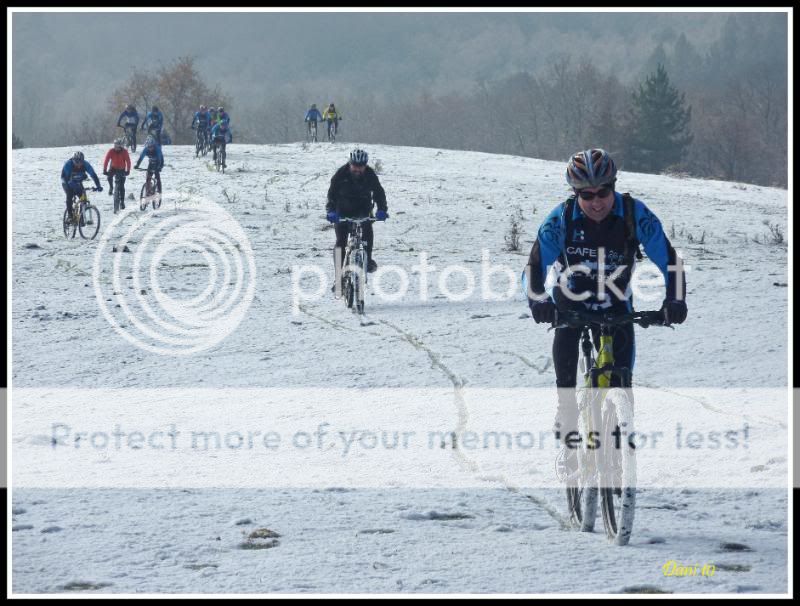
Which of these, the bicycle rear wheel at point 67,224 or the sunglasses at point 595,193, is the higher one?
the bicycle rear wheel at point 67,224

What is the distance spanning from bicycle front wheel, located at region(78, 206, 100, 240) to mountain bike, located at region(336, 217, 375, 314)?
8.75 meters

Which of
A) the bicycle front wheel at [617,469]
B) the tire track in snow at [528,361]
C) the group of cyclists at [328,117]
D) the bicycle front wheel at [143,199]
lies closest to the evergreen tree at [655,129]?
the group of cyclists at [328,117]

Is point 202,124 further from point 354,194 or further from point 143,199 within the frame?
point 354,194

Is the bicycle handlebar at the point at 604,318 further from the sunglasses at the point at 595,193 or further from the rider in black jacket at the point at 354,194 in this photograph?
the rider in black jacket at the point at 354,194

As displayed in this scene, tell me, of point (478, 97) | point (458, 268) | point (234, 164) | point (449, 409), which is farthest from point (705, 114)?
point (449, 409)

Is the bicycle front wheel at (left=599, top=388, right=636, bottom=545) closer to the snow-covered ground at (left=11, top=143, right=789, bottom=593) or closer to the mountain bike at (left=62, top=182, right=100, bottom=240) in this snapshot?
the snow-covered ground at (left=11, top=143, right=789, bottom=593)

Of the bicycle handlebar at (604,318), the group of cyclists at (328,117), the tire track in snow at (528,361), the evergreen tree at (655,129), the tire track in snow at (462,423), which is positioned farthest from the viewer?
the evergreen tree at (655,129)

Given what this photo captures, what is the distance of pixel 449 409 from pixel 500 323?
3857mm

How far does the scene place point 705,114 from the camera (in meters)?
131

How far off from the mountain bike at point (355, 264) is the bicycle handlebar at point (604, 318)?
7281 millimetres

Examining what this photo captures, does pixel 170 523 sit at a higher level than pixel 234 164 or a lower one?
lower

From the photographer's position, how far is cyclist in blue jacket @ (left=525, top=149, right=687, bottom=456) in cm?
506

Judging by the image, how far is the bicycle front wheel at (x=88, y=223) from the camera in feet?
63.5

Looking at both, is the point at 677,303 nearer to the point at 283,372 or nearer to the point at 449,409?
the point at 449,409
